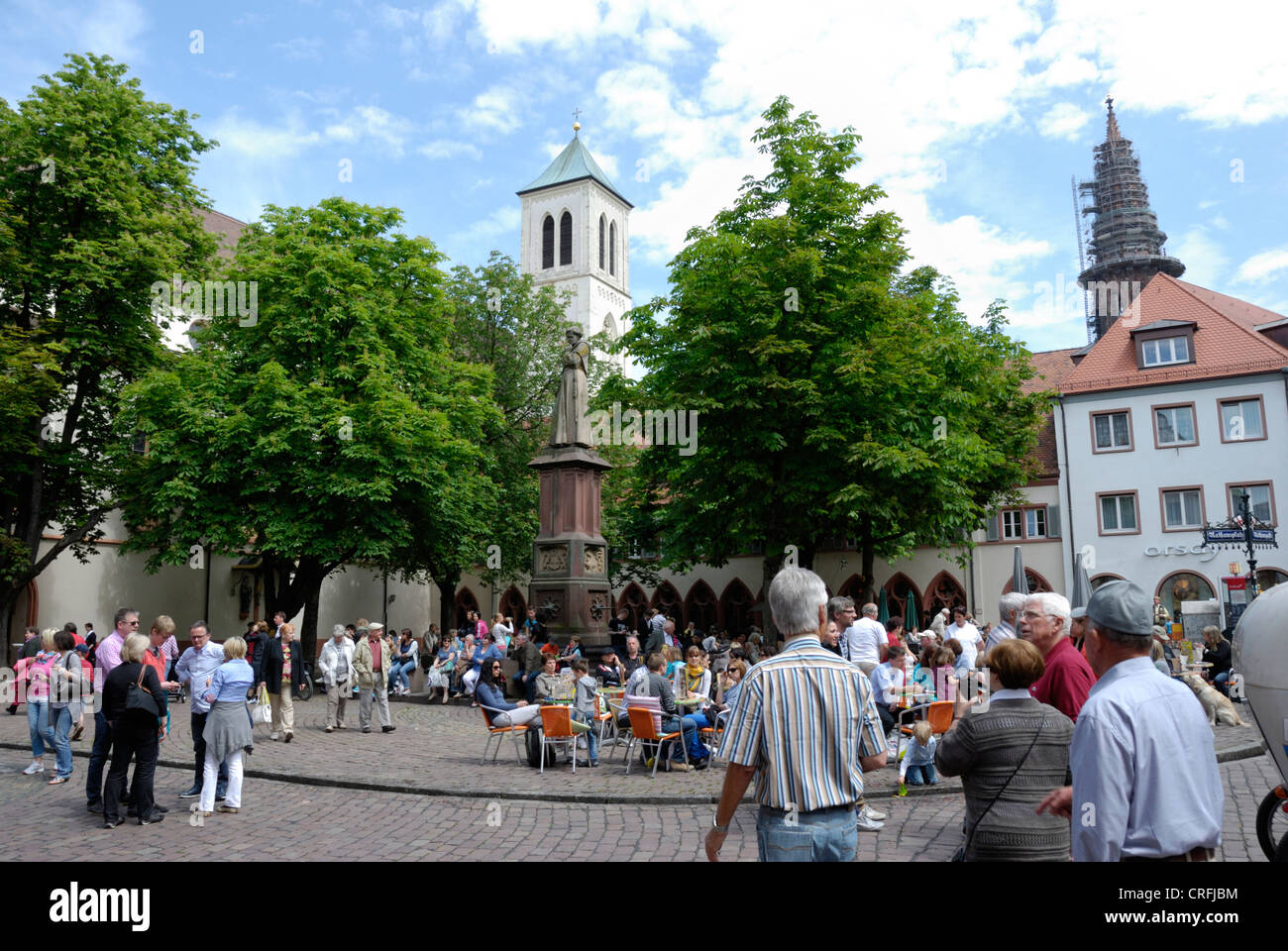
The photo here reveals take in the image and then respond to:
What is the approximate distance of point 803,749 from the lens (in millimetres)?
3443

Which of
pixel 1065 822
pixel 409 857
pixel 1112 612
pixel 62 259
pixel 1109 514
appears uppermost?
pixel 62 259

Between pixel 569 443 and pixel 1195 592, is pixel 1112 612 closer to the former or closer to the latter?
pixel 569 443

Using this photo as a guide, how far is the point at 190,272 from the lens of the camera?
24.9 metres

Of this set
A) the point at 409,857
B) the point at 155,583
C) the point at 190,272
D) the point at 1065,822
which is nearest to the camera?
the point at 1065,822

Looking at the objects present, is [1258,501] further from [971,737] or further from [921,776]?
[971,737]

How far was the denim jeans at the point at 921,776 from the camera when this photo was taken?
980cm

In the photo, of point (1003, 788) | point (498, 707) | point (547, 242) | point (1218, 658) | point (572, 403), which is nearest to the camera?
point (1003, 788)

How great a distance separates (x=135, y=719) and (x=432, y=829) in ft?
9.55

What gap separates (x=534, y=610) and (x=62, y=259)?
13.6 metres

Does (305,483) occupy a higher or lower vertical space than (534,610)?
higher

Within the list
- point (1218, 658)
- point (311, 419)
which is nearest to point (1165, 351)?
point (1218, 658)

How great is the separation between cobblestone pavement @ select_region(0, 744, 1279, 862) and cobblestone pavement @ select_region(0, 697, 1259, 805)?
18 cm

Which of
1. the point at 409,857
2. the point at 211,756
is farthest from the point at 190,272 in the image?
the point at 409,857

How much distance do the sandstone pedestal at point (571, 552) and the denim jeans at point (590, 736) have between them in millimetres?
6646
